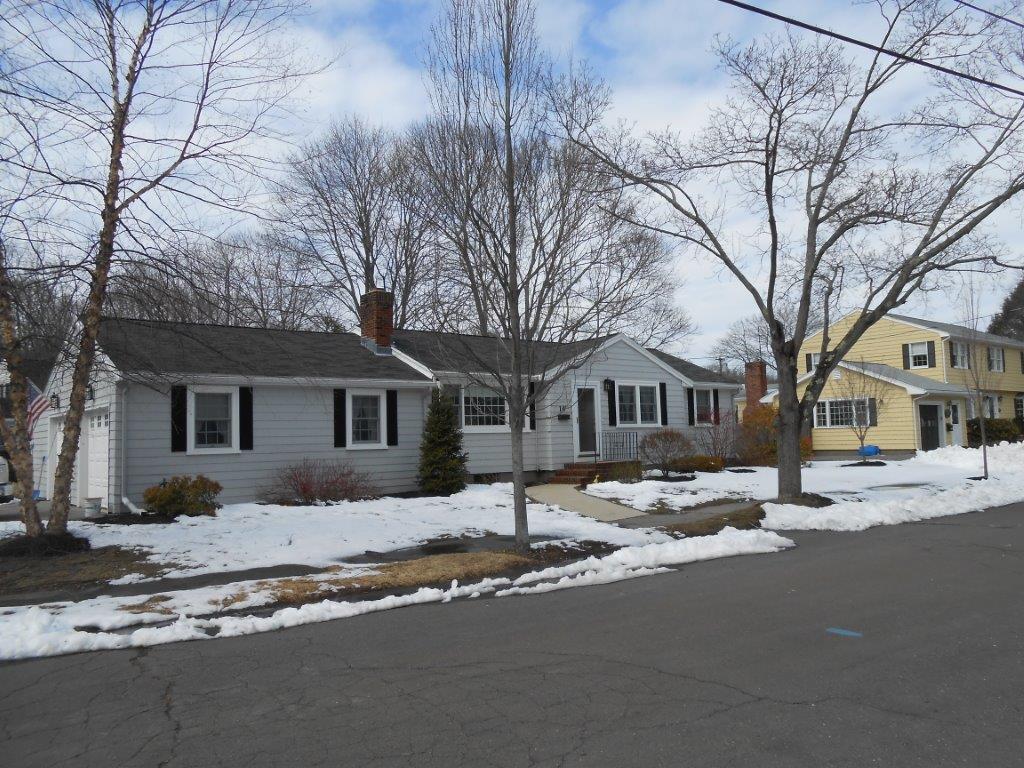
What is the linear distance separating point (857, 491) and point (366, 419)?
11.9 m

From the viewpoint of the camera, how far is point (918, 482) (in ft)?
66.3

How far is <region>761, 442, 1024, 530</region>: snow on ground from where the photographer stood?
46.2 feet

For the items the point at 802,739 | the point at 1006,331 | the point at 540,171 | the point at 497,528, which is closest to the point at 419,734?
the point at 802,739

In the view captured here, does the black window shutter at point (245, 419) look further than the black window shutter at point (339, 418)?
No

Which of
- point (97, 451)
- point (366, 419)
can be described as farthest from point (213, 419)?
point (366, 419)

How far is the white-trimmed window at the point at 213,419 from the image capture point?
16.4 m

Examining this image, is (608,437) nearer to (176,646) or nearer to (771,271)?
(771,271)

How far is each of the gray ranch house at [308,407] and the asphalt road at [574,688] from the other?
16.9 ft

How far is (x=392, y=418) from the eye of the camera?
1920cm

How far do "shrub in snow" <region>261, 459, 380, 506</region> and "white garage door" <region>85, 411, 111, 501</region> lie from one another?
340cm

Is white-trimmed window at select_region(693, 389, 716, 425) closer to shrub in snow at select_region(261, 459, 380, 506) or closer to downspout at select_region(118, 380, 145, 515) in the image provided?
shrub in snow at select_region(261, 459, 380, 506)

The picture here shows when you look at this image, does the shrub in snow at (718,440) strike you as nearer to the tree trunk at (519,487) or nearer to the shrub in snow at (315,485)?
the shrub in snow at (315,485)

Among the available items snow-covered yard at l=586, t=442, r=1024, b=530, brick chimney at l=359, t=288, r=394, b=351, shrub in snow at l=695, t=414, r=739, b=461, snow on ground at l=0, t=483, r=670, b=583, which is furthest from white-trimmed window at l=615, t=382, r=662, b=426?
snow on ground at l=0, t=483, r=670, b=583

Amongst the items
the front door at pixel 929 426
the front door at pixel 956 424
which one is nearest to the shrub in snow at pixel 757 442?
the front door at pixel 929 426
